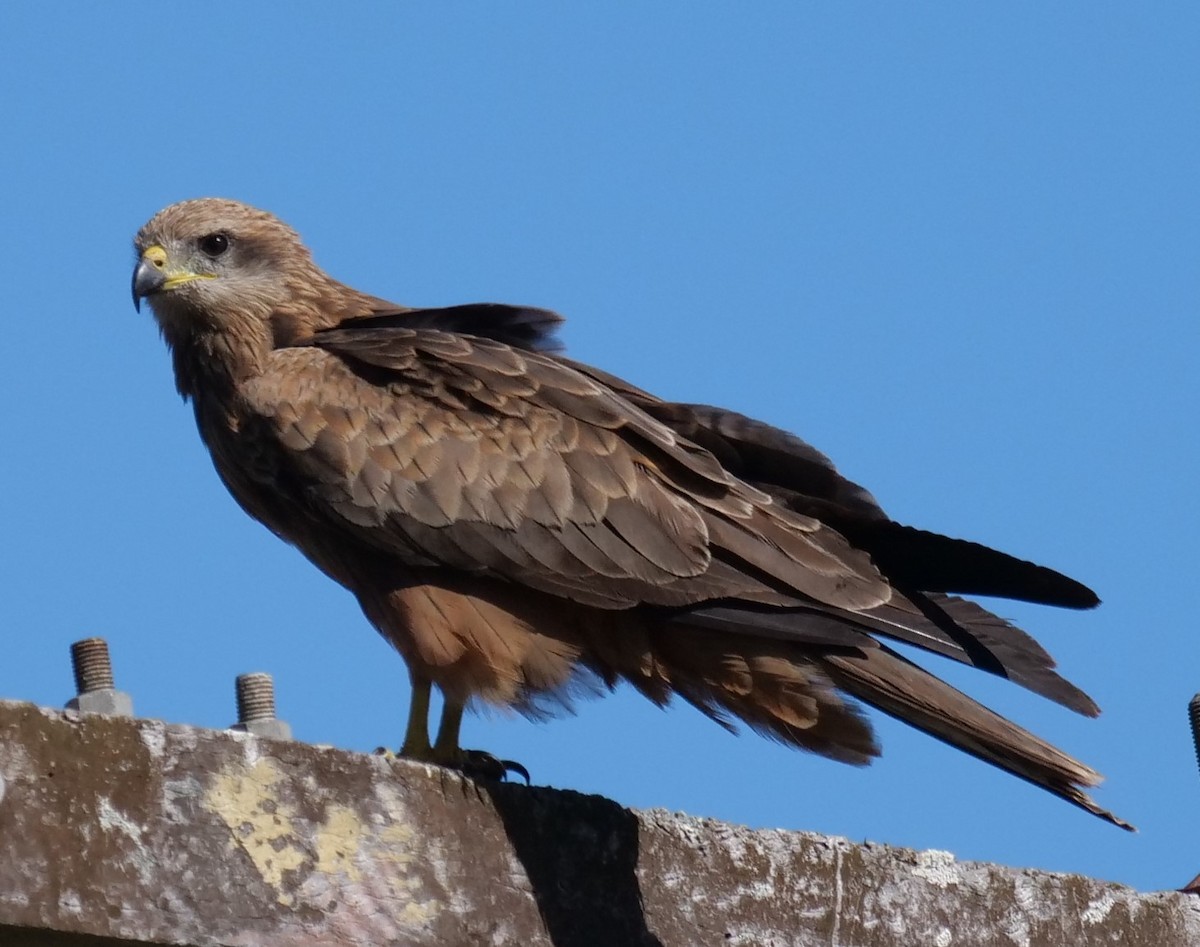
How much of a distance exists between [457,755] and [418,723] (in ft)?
0.56

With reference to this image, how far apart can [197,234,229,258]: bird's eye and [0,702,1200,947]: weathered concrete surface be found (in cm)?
376

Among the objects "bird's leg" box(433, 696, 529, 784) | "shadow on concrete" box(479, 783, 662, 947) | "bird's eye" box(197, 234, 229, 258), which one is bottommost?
"shadow on concrete" box(479, 783, 662, 947)

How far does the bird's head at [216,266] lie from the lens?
257 inches

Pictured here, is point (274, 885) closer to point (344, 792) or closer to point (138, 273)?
point (344, 792)

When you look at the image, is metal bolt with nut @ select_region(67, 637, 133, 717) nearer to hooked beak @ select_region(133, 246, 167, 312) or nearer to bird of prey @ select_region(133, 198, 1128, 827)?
bird of prey @ select_region(133, 198, 1128, 827)

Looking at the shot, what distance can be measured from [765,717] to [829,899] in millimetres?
1406

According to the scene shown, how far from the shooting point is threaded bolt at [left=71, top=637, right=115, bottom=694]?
425 centimetres

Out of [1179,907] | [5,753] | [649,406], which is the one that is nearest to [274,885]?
[5,753]

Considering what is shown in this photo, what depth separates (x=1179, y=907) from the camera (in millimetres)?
4082

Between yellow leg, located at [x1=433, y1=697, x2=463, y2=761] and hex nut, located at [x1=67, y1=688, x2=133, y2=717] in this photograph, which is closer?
hex nut, located at [x1=67, y1=688, x2=133, y2=717]

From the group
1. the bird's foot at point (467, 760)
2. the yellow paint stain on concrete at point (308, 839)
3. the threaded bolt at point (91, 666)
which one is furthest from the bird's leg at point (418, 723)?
the yellow paint stain on concrete at point (308, 839)

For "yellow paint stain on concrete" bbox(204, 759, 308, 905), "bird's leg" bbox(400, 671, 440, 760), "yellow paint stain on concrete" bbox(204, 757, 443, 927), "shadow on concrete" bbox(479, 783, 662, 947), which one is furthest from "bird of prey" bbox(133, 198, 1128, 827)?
"yellow paint stain on concrete" bbox(204, 759, 308, 905)

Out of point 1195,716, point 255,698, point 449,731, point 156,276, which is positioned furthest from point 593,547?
point 156,276

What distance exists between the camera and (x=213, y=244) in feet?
22.5
